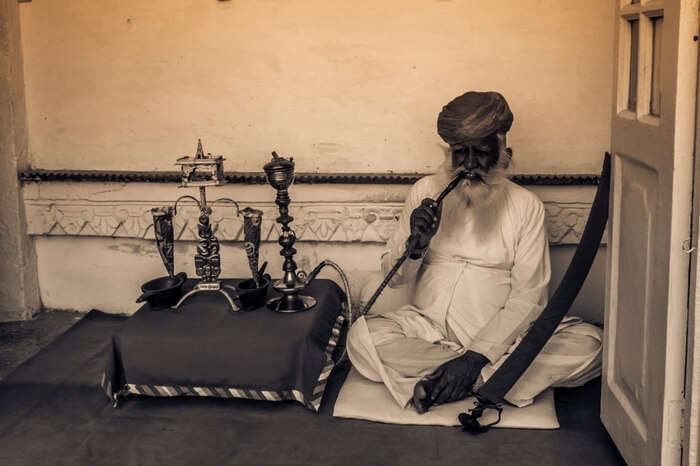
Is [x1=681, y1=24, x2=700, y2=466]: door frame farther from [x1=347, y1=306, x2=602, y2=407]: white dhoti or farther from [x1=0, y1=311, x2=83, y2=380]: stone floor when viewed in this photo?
[x1=0, y1=311, x2=83, y2=380]: stone floor

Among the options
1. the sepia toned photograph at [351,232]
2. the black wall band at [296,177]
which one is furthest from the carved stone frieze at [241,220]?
the black wall band at [296,177]

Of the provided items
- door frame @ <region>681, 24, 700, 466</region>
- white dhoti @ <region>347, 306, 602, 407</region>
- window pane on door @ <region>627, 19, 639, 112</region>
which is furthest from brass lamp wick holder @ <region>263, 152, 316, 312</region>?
door frame @ <region>681, 24, 700, 466</region>

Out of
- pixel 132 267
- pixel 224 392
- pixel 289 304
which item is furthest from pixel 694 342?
pixel 132 267

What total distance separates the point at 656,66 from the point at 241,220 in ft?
8.84

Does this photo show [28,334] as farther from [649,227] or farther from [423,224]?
[649,227]

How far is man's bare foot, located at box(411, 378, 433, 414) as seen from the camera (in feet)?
12.9

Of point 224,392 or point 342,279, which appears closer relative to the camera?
point 224,392

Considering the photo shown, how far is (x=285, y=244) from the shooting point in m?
4.33

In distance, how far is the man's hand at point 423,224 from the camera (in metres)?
3.97

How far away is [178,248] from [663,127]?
3.19m

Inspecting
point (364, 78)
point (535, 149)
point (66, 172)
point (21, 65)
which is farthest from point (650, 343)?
point (21, 65)

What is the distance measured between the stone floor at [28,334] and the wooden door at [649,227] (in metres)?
3.14

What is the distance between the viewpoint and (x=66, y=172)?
5195 millimetres

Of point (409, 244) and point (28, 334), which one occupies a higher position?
point (409, 244)
